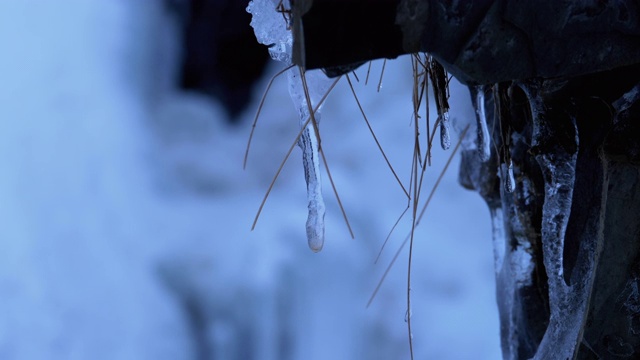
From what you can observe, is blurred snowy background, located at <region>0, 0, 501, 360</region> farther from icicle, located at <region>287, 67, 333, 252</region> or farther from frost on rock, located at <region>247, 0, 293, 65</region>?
frost on rock, located at <region>247, 0, 293, 65</region>

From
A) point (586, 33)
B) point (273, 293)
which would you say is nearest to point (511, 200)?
point (586, 33)

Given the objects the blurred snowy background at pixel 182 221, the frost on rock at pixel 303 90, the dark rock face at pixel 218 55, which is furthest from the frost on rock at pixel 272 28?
the dark rock face at pixel 218 55

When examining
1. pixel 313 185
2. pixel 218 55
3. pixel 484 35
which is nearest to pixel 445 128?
A: pixel 313 185

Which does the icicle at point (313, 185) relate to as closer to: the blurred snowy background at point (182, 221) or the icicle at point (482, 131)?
the icicle at point (482, 131)

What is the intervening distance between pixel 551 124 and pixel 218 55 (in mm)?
4364

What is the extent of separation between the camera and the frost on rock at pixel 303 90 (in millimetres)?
1304

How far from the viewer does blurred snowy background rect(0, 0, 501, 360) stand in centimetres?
423

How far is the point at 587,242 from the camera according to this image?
1.20 meters

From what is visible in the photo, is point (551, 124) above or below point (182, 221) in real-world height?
above

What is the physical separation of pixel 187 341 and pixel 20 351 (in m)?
0.87

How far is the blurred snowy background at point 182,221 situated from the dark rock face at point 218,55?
0.09 m

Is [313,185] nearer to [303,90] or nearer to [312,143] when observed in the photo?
[312,143]

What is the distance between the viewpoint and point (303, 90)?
139 centimetres

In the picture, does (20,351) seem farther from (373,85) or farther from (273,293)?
(373,85)
